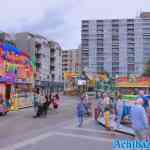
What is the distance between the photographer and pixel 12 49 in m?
33.5

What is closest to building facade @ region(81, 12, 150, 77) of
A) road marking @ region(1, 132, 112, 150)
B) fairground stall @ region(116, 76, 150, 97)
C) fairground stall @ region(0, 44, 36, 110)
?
fairground stall @ region(0, 44, 36, 110)

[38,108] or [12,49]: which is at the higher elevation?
[12,49]

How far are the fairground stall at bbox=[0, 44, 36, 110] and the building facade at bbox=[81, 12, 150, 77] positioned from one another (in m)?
111

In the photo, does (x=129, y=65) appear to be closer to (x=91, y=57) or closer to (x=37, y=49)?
(x=91, y=57)

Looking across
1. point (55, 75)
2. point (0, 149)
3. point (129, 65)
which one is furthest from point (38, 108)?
point (129, 65)

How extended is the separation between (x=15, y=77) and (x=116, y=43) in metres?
122

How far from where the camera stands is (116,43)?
503 feet

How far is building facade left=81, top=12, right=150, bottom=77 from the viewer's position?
148750 mm

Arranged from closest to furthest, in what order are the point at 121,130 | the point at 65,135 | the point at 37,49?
the point at 65,135 < the point at 121,130 < the point at 37,49

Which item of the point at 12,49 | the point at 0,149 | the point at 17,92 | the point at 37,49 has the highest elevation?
the point at 37,49

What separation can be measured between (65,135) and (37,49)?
10128 cm

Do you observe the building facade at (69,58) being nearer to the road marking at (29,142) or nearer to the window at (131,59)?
the window at (131,59)

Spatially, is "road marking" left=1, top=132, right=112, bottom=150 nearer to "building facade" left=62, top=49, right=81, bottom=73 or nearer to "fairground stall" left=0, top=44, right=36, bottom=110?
"fairground stall" left=0, top=44, right=36, bottom=110

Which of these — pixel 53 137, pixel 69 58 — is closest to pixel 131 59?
pixel 69 58
